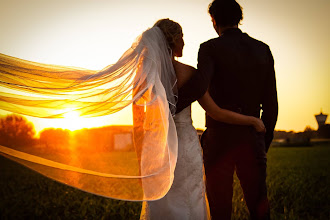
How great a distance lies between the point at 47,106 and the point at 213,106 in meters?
1.69

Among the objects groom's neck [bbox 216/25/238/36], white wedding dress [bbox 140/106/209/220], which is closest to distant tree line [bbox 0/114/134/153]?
white wedding dress [bbox 140/106/209/220]

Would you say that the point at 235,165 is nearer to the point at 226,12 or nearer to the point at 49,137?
the point at 226,12

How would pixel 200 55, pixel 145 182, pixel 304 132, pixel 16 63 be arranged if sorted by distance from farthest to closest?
pixel 304 132, pixel 16 63, pixel 200 55, pixel 145 182

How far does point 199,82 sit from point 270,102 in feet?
2.95

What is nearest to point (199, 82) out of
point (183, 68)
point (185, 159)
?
point (183, 68)

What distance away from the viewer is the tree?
4.07 m

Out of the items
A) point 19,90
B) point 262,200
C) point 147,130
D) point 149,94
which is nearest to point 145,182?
point 147,130

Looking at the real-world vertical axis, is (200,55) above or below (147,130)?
above

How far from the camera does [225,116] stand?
374 centimetres

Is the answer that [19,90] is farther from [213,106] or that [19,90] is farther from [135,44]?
[213,106]

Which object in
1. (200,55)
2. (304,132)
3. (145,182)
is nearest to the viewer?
(145,182)

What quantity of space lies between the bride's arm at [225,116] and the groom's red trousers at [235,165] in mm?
66

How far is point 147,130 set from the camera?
12.2ft

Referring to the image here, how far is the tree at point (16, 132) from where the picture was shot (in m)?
4.07
